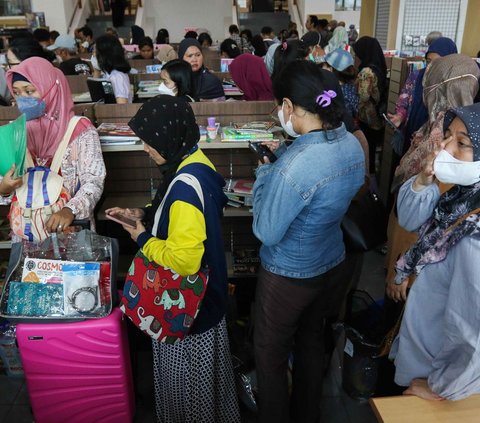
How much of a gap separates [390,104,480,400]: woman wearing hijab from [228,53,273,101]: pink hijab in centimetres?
245

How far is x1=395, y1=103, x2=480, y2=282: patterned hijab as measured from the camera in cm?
133

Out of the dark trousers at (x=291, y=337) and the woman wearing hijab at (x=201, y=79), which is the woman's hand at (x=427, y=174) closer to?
the dark trousers at (x=291, y=337)

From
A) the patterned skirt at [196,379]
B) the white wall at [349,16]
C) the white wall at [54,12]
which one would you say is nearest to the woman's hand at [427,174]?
the patterned skirt at [196,379]

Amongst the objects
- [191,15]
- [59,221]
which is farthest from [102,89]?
[191,15]

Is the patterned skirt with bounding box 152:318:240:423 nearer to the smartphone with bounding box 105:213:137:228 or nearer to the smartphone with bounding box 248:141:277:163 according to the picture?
the smartphone with bounding box 105:213:137:228

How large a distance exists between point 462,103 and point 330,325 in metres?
1.48

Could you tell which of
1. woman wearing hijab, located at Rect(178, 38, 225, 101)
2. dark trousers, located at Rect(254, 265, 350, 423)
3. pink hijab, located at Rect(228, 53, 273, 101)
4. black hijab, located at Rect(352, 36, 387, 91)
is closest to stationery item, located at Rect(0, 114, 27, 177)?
dark trousers, located at Rect(254, 265, 350, 423)

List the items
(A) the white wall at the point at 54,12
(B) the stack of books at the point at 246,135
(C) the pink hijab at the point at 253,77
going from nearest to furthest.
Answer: (B) the stack of books at the point at 246,135 → (C) the pink hijab at the point at 253,77 → (A) the white wall at the point at 54,12

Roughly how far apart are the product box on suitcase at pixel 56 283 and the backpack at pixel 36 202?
0.10m

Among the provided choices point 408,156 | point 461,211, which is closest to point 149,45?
point 408,156

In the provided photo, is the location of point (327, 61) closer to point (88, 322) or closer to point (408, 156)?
point (408, 156)

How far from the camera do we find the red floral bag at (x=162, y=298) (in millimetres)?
1702

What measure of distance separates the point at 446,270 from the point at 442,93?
5.25 ft

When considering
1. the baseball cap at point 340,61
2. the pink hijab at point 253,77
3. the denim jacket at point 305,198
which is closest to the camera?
the denim jacket at point 305,198
